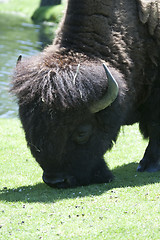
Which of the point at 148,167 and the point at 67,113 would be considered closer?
the point at 67,113

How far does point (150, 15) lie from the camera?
730 centimetres

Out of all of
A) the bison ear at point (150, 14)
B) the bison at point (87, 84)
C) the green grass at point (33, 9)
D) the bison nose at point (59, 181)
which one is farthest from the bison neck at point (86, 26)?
the green grass at point (33, 9)

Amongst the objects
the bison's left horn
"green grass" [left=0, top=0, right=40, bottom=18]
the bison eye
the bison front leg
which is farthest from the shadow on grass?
"green grass" [left=0, top=0, right=40, bottom=18]

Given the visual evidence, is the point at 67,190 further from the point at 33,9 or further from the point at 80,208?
the point at 33,9

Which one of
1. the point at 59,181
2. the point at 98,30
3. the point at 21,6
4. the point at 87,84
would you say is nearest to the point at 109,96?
the point at 87,84

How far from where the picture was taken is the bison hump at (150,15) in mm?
7223

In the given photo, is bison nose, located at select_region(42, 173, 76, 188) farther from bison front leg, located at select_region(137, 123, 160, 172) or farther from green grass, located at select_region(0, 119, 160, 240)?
bison front leg, located at select_region(137, 123, 160, 172)

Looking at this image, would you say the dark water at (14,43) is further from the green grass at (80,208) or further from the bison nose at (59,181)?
the bison nose at (59,181)

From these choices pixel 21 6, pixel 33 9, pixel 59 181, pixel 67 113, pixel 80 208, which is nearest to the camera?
pixel 80 208

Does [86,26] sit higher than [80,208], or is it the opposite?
[86,26]

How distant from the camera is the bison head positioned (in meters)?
6.11

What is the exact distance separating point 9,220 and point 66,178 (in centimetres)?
125

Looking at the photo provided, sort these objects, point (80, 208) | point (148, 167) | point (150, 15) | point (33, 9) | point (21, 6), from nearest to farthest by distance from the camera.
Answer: point (80, 208) → point (150, 15) → point (148, 167) → point (33, 9) → point (21, 6)

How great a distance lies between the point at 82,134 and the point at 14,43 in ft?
67.9
